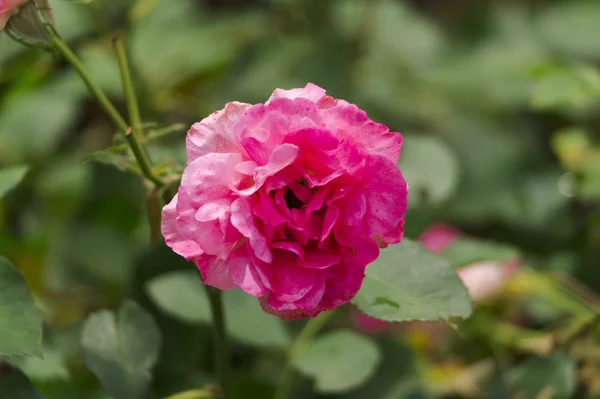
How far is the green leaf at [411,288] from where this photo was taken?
563 mm

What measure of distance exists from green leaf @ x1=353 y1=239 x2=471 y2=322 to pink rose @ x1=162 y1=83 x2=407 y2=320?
0.06 meters

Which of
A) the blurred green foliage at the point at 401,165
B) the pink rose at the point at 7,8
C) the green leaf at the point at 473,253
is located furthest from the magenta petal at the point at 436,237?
the pink rose at the point at 7,8

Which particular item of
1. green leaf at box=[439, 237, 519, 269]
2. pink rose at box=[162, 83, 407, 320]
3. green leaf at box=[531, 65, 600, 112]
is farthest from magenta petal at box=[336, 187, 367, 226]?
green leaf at box=[531, 65, 600, 112]

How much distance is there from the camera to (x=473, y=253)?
0.78 metres

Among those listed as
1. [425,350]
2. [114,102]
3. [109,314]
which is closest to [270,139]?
[109,314]

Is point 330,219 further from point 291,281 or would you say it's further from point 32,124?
point 32,124

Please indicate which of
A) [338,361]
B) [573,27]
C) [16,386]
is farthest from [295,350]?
[573,27]

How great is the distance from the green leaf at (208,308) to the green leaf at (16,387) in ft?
0.69

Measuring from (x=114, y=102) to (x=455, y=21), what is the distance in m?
0.94

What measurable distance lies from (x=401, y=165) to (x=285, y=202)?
0.47m

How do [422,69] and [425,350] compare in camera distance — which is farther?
[422,69]

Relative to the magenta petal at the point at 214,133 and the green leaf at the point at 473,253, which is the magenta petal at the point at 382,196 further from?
the green leaf at the point at 473,253

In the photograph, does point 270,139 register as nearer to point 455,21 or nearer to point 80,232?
point 80,232

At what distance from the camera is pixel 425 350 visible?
1150 mm
